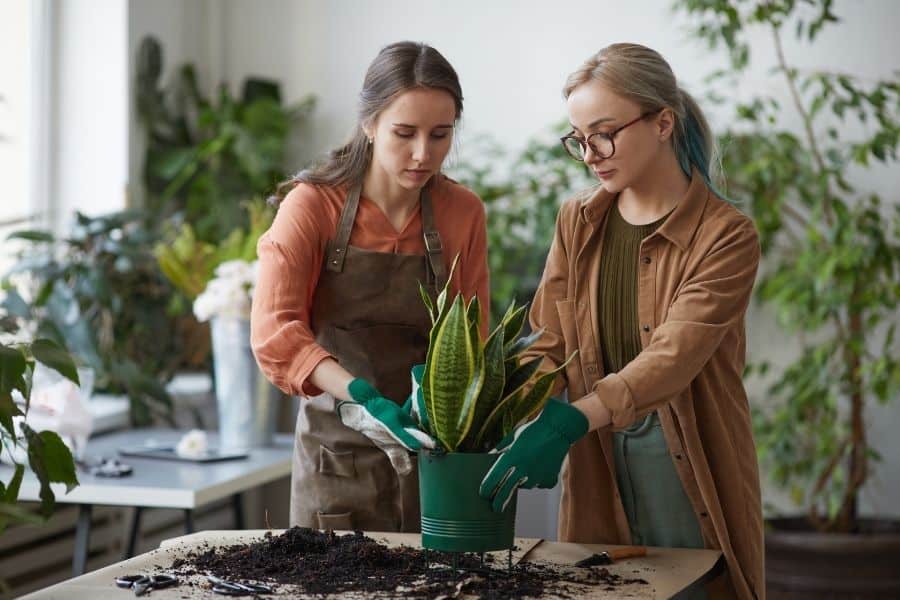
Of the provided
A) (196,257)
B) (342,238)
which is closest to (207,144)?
(196,257)

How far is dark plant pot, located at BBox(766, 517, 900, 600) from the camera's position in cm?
385

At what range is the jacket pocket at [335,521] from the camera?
2.22m

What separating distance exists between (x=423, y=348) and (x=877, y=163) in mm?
2632

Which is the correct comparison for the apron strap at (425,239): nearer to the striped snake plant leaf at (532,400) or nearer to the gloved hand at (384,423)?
the gloved hand at (384,423)

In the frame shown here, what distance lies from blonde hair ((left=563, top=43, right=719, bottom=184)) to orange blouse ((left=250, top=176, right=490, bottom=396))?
38 cm

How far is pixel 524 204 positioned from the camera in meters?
4.48

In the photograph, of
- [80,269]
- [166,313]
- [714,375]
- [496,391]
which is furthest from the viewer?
[166,313]

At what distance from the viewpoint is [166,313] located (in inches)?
160

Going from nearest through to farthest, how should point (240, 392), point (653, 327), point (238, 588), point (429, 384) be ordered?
point (238, 588), point (429, 384), point (653, 327), point (240, 392)

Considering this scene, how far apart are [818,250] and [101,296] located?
2.41 m

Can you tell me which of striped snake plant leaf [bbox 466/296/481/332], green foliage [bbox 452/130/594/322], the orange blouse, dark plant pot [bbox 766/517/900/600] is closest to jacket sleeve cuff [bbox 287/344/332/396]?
the orange blouse

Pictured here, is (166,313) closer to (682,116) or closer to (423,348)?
(423,348)

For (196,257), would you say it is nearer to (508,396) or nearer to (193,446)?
(193,446)

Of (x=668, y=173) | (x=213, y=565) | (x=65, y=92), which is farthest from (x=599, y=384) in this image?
(x=65, y=92)
